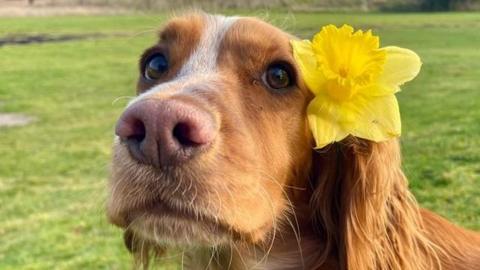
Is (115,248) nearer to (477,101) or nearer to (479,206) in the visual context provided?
(479,206)

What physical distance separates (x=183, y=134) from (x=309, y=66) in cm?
82

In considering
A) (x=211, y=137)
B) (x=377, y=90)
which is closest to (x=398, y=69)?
(x=377, y=90)

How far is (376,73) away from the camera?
2.92m

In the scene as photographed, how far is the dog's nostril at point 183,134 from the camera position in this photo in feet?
7.74

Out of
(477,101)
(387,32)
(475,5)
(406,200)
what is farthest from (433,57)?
(475,5)

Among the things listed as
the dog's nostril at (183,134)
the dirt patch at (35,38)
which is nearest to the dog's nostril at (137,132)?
the dog's nostril at (183,134)

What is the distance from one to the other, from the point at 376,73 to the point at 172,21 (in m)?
0.93

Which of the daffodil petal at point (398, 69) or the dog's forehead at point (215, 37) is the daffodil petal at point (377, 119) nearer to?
the daffodil petal at point (398, 69)

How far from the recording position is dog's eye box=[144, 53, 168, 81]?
3.21 meters

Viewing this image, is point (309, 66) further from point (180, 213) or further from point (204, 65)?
point (180, 213)

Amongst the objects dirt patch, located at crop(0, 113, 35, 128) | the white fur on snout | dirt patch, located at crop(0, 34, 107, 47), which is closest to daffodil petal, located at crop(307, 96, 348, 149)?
the white fur on snout

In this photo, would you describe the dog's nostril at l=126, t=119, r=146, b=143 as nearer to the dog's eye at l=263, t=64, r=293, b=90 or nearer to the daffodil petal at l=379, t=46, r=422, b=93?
the dog's eye at l=263, t=64, r=293, b=90

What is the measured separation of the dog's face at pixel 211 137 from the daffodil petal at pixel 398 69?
0.35 meters

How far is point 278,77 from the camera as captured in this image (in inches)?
119
